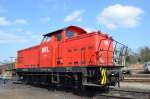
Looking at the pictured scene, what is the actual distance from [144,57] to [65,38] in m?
61.3

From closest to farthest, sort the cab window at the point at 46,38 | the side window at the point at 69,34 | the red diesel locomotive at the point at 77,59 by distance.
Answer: the red diesel locomotive at the point at 77,59 → the side window at the point at 69,34 → the cab window at the point at 46,38

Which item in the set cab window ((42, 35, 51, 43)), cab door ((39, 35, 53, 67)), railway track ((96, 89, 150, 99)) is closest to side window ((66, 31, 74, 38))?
cab door ((39, 35, 53, 67))

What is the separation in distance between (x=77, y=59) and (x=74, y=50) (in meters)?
0.63

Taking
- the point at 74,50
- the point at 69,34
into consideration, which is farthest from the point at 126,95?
the point at 69,34

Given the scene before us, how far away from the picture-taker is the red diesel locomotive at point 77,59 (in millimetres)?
13734

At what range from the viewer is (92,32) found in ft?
46.9

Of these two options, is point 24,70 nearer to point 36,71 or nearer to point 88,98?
point 36,71

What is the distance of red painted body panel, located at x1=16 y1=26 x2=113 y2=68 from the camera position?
46.3 ft

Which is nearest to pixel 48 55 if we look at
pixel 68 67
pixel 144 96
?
pixel 68 67

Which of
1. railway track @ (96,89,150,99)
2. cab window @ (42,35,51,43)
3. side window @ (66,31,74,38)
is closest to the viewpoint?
railway track @ (96,89,150,99)

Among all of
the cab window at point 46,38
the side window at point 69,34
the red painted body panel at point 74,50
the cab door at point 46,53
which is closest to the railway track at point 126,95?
the red painted body panel at point 74,50

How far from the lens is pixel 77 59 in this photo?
1510 centimetres

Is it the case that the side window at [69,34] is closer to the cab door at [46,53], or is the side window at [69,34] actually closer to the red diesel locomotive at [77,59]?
the red diesel locomotive at [77,59]

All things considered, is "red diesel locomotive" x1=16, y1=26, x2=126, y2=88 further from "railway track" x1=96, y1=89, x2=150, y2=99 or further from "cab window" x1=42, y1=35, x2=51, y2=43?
"railway track" x1=96, y1=89, x2=150, y2=99
